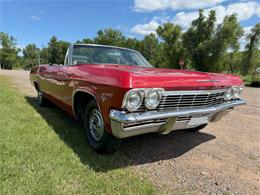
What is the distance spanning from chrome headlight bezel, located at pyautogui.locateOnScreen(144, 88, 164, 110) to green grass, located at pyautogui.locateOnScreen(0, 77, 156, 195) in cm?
87

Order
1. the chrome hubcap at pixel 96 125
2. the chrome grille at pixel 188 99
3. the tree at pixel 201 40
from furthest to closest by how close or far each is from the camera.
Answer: the tree at pixel 201 40 → the chrome hubcap at pixel 96 125 → the chrome grille at pixel 188 99

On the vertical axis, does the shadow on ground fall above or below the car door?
below

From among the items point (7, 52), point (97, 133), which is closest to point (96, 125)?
point (97, 133)

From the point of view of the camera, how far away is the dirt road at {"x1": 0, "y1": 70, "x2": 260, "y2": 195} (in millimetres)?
2814

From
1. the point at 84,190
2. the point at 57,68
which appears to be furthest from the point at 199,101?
the point at 57,68

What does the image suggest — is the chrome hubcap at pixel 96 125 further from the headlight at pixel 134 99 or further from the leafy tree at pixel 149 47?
the leafy tree at pixel 149 47

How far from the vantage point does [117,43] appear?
163ft

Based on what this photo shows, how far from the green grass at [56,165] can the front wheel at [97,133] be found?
0.13 m

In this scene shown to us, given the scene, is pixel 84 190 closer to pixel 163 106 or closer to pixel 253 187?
pixel 163 106

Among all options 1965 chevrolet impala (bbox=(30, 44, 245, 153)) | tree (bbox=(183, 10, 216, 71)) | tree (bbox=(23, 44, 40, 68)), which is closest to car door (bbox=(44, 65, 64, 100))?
1965 chevrolet impala (bbox=(30, 44, 245, 153))

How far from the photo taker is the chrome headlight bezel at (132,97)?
8.40 feet

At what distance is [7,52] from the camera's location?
2623 inches

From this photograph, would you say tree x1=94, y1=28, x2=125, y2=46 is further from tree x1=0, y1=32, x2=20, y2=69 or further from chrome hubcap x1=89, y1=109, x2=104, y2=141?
chrome hubcap x1=89, y1=109, x2=104, y2=141

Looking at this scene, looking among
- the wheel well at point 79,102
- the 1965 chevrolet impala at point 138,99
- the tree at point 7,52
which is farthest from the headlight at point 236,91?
the tree at point 7,52
